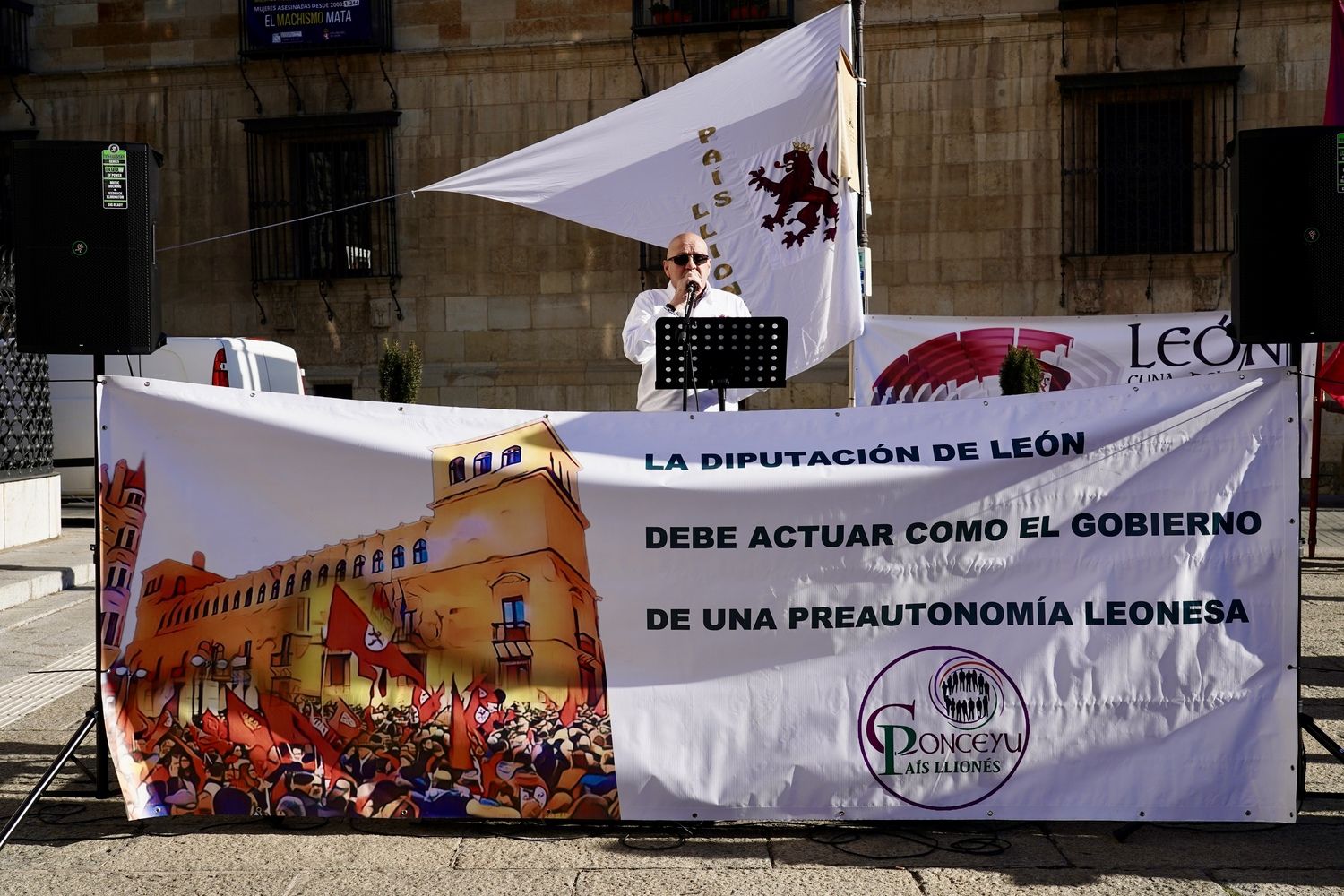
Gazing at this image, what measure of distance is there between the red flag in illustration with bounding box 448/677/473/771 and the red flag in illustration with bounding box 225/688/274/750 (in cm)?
60

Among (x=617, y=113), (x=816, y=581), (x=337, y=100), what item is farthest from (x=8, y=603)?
(x=337, y=100)

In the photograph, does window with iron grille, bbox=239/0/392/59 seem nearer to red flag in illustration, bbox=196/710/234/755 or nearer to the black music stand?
the black music stand

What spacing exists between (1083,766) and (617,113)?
4777 mm

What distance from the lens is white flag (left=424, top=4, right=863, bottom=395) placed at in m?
7.52

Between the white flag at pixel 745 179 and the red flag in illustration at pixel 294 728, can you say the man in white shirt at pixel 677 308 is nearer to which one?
the white flag at pixel 745 179

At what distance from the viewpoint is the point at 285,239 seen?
18.7 m

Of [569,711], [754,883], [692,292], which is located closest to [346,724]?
[569,711]

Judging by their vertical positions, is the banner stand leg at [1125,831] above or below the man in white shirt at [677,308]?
below

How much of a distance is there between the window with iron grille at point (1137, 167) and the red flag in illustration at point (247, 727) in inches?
570

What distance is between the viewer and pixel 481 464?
14.5 ft

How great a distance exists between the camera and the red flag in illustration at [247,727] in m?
4.37

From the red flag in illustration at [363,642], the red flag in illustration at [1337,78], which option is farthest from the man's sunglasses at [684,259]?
the red flag in illustration at [1337,78]

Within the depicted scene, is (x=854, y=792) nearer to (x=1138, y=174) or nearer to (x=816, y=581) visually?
(x=816, y=581)

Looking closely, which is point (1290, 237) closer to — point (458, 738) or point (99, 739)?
point (458, 738)
